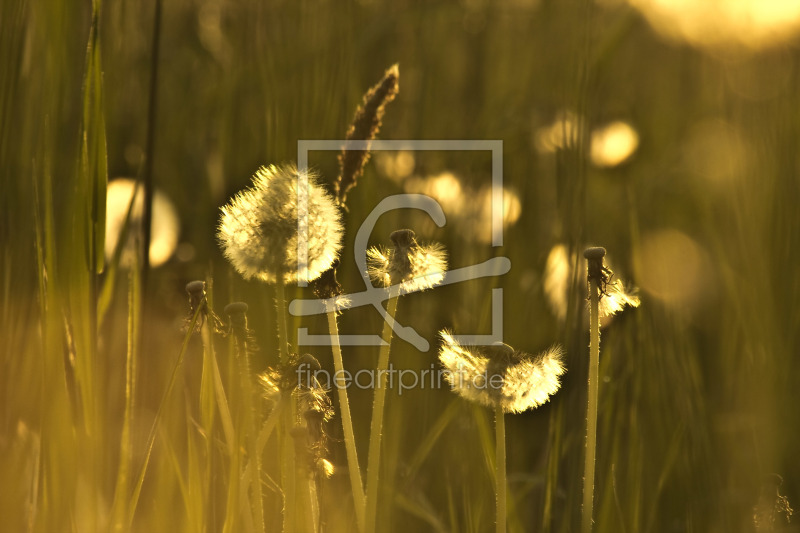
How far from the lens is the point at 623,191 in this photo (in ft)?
6.01

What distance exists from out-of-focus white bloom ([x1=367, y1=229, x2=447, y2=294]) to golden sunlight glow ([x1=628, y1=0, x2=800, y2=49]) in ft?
3.67

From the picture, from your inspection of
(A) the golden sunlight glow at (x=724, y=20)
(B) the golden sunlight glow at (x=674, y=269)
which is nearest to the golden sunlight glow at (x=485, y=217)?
(B) the golden sunlight glow at (x=674, y=269)

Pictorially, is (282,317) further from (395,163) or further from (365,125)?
(395,163)

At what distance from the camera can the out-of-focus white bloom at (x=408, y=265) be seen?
0.90 m

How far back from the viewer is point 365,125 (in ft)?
2.64

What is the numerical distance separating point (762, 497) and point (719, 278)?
0.65m

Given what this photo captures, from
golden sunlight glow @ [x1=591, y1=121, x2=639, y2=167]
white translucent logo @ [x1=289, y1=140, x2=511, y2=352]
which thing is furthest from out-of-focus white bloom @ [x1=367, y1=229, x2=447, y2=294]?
golden sunlight glow @ [x1=591, y1=121, x2=639, y2=167]

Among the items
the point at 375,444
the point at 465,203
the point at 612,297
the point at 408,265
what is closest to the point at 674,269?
the point at 465,203

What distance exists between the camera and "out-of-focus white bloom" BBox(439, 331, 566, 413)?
0.84 meters

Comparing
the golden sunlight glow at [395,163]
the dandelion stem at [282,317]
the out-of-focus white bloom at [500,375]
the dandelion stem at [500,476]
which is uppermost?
the golden sunlight glow at [395,163]

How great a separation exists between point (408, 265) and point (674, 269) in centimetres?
92

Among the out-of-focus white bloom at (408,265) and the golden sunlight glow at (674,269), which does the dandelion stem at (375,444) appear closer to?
the out-of-focus white bloom at (408,265)

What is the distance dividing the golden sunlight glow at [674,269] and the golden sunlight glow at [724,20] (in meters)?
0.49

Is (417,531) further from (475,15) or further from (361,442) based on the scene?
(475,15)
